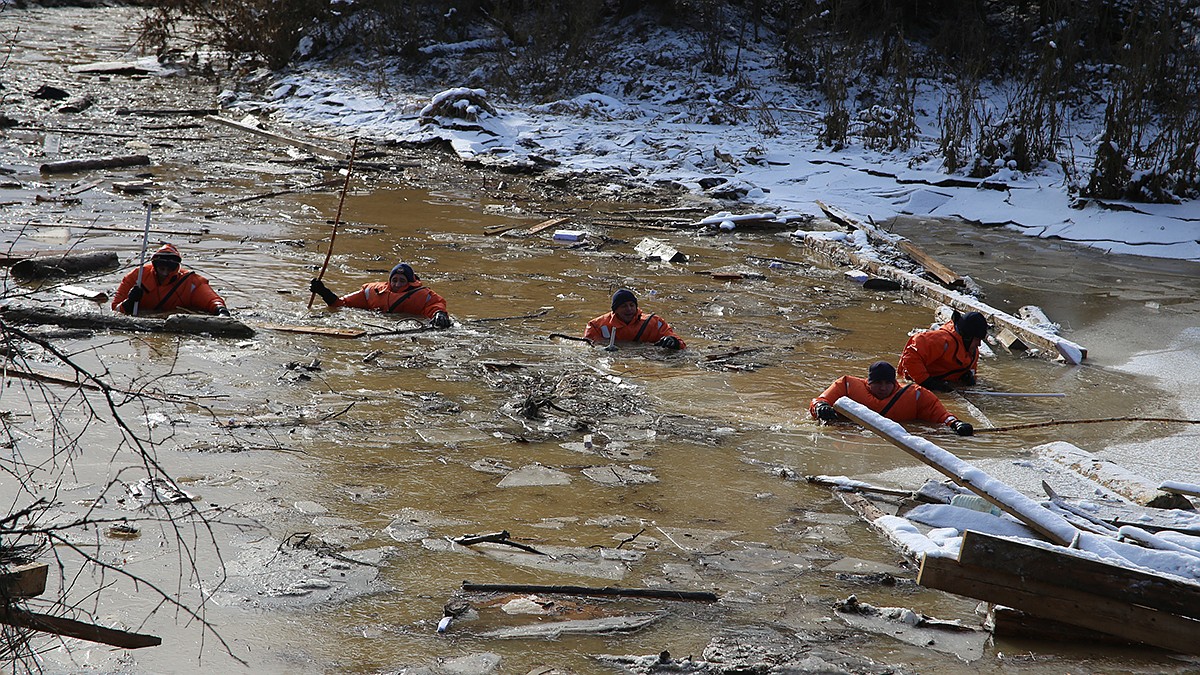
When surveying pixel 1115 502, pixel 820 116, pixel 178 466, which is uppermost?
pixel 820 116

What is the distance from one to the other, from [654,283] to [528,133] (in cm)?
967

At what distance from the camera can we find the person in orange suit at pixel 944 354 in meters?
10.1

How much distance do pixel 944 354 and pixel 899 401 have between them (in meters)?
1.34

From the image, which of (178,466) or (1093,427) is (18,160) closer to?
(178,466)

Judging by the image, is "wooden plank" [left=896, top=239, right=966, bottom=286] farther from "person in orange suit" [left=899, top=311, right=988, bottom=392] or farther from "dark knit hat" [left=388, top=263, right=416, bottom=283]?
"dark knit hat" [left=388, top=263, right=416, bottom=283]

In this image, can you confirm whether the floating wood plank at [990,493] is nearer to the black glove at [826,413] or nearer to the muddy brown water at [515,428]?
the muddy brown water at [515,428]

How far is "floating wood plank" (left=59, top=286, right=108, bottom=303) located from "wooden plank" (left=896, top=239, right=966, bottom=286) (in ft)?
33.2

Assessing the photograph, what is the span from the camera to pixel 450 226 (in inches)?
662

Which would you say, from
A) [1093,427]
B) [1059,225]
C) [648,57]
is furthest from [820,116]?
[1093,427]

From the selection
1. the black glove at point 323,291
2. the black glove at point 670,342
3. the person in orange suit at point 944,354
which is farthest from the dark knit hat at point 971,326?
the black glove at point 323,291

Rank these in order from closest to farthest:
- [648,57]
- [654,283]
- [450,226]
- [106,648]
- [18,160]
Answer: [106,648], [654,283], [450,226], [18,160], [648,57]

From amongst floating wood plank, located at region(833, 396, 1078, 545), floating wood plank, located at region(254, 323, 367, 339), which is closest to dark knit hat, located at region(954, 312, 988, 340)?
floating wood plank, located at region(833, 396, 1078, 545)

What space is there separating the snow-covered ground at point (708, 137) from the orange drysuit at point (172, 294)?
997cm

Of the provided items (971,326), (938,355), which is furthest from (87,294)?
(971,326)
